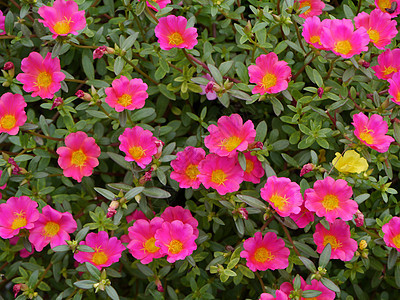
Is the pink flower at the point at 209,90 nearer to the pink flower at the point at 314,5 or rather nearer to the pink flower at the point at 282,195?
the pink flower at the point at 282,195

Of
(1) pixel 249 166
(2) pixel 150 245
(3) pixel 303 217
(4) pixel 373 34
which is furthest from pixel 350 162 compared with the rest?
(2) pixel 150 245

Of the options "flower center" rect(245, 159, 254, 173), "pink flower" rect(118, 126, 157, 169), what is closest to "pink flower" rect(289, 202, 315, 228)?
"flower center" rect(245, 159, 254, 173)

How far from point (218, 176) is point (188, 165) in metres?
0.14

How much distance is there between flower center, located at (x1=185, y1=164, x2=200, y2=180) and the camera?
1.84m

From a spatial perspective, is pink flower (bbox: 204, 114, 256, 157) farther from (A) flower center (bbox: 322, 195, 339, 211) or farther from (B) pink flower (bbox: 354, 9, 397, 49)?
(B) pink flower (bbox: 354, 9, 397, 49)

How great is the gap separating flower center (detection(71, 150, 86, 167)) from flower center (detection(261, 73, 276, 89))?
792mm

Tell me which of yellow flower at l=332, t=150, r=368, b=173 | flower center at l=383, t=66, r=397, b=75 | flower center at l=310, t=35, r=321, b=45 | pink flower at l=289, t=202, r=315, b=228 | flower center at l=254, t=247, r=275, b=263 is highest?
flower center at l=310, t=35, r=321, b=45

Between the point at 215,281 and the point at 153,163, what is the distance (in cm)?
59

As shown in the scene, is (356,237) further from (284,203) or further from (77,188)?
(77,188)

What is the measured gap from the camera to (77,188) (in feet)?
6.99

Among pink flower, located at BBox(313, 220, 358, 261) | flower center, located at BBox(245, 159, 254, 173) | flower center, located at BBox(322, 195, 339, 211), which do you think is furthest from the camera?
flower center, located at BBox(245, 159, 254, 173)

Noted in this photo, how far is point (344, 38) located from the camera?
1.83 meters

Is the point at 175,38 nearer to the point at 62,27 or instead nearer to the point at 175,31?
the point at 175,31

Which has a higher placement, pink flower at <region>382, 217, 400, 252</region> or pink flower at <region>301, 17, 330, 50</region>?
pink flower at <region>301, 17, 330, 50</region>
